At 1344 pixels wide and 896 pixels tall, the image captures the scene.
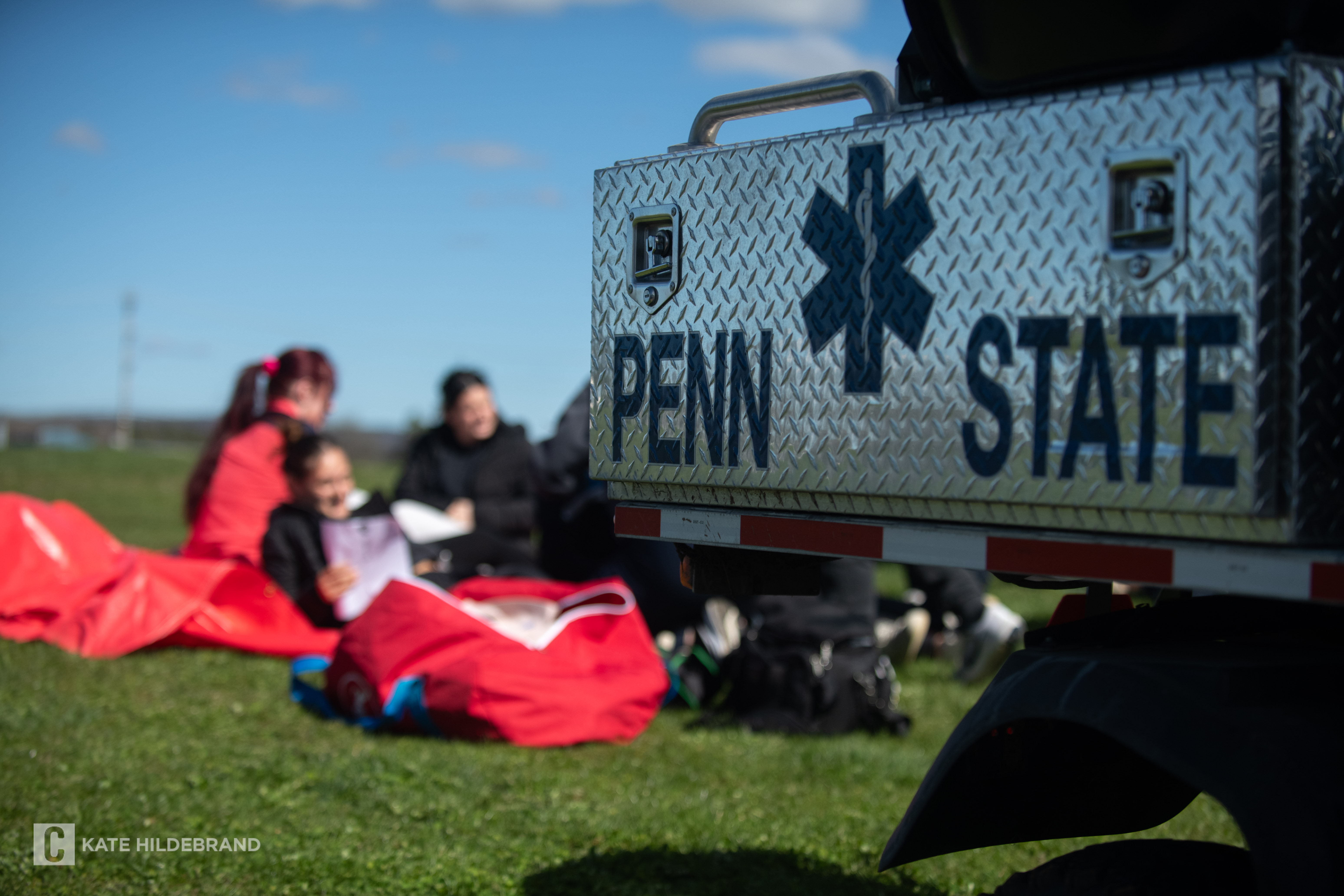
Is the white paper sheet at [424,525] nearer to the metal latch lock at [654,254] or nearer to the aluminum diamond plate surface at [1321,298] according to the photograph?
the metal latch lock at [654,254]

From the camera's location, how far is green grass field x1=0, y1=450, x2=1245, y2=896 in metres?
3.31

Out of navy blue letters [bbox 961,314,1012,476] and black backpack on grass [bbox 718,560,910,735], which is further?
black backpack on grass [bbox 718,560,910,735]

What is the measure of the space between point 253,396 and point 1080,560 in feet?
→ 20.8

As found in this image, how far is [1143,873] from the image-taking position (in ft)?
5.90

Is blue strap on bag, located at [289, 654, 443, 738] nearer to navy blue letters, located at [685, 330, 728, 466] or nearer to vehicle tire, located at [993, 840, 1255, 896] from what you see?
navy blue letters, located at [685, 330, 728, 466]

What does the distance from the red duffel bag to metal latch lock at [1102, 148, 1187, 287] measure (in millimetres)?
3426

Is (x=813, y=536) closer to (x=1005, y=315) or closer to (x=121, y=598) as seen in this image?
(x=1005, y=315)

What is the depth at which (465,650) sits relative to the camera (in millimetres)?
4871

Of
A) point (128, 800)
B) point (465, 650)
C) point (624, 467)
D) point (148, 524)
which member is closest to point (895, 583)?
point (465, 650)

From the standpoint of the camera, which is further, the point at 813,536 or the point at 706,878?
the point at 706,878

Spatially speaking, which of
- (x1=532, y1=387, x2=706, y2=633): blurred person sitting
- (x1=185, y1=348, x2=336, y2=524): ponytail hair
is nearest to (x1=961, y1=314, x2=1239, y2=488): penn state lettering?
(x1=532, y1=387, x2=706, y2=633): blurred person sitting

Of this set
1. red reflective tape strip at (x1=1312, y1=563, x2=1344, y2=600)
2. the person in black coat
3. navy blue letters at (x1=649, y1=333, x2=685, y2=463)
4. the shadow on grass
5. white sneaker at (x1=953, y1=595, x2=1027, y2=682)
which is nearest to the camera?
red reflective tape strip at (x1=1312, y1=563, x2=1344, y2=600)

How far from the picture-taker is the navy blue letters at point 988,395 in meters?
1.82

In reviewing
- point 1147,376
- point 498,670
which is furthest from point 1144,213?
point 498,670
